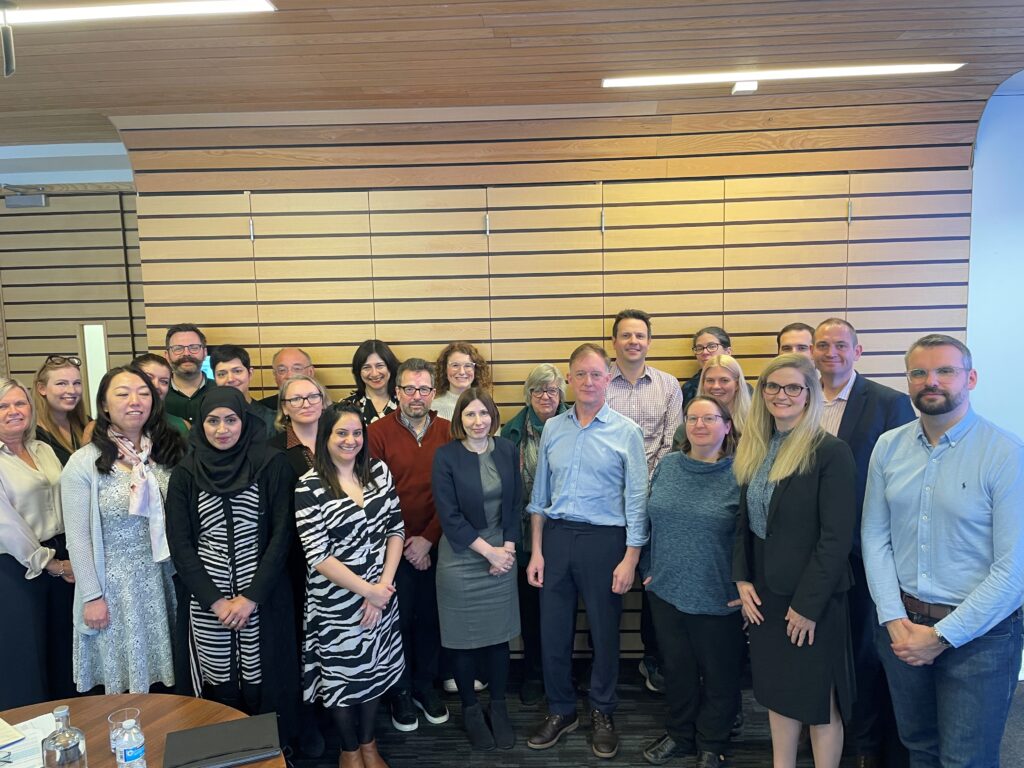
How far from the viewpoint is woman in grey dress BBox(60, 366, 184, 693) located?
2.83m

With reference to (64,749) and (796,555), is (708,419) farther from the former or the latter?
(64,749)

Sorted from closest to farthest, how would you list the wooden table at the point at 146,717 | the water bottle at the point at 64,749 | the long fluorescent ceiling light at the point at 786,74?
the water bottle at the point at 64,749
the wooden table at the point at 146,717
the long fluorescent ceiling light at the point at 786,74

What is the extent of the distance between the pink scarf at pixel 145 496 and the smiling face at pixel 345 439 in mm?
792

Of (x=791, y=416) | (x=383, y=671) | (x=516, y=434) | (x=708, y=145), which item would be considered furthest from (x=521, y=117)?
(x=383, y=671)

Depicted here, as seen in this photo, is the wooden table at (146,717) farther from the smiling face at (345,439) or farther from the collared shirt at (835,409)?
the collared shirt at (835,409)

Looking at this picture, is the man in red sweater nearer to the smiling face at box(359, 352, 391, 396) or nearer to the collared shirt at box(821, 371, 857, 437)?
the smiling face at box(359, 352, 391, 396)

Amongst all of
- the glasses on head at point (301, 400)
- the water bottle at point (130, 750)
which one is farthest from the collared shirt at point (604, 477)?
the water bottle at point (130, 750)

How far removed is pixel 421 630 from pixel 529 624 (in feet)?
2.22

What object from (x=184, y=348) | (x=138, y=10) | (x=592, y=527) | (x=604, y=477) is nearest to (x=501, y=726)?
(x=592, y=527)

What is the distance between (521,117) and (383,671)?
3509 mm

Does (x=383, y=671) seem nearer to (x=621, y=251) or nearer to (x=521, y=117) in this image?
(x=621, y=251)

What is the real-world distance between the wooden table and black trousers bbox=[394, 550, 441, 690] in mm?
1395

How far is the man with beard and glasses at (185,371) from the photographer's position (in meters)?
4.09

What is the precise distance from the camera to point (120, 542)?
2.89m
